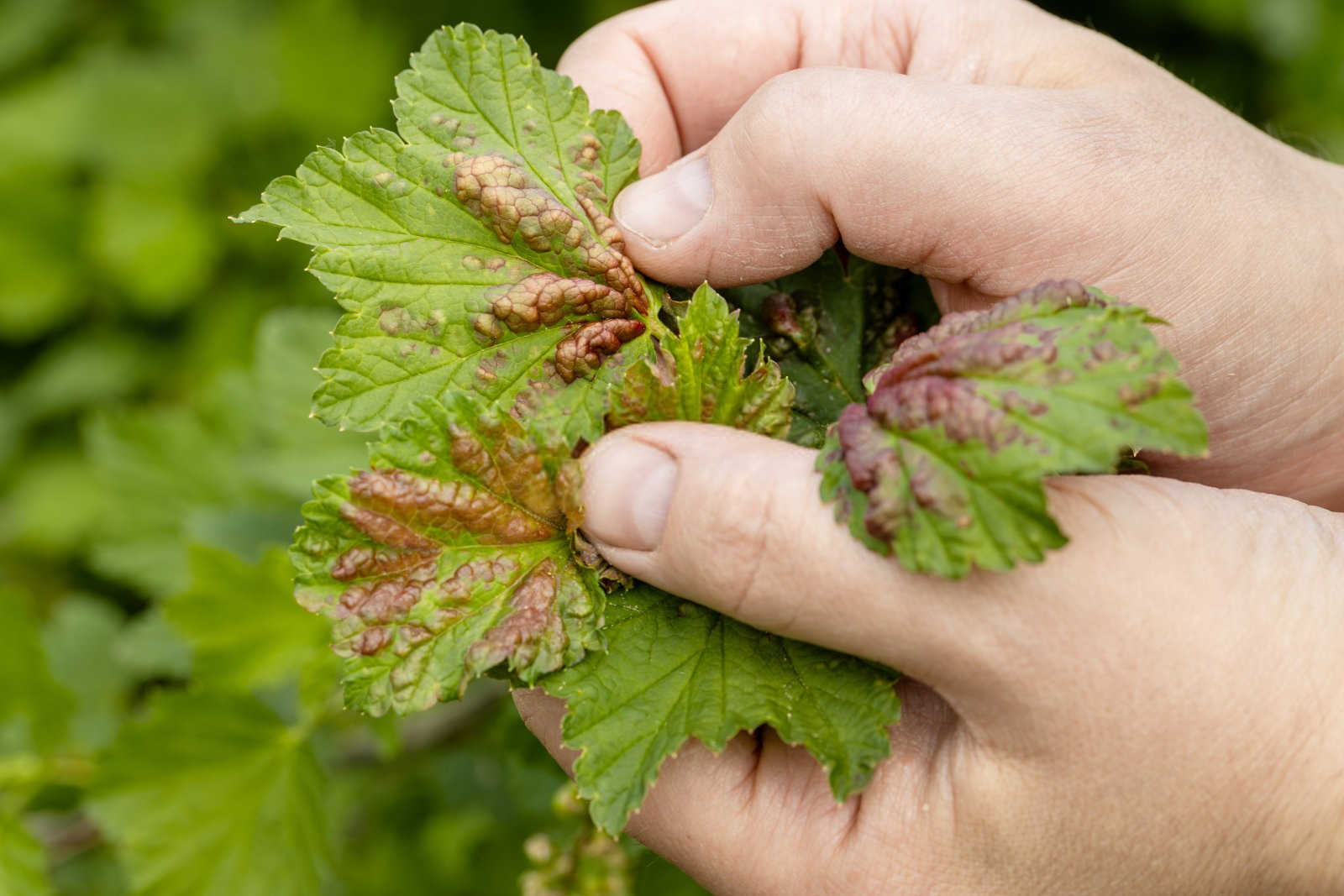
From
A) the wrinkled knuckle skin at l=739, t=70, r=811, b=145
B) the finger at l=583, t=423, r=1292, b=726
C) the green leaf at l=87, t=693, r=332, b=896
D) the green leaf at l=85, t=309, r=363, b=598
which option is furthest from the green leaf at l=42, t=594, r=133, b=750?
the wrinkled knuckle skin at l=739, t=70, r=811, b=145

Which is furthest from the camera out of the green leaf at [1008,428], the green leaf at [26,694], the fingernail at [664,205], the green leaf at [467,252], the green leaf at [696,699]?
the green leaf at [26,694]

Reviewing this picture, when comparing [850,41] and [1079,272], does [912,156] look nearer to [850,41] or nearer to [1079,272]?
[1079,272]

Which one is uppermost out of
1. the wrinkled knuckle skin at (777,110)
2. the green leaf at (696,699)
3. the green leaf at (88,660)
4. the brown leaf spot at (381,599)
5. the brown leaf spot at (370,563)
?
the wrinkled knuckle skin at (777,110)

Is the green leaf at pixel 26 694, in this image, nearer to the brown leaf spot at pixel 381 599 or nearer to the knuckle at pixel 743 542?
the brown leaf spot at pixel 381 599

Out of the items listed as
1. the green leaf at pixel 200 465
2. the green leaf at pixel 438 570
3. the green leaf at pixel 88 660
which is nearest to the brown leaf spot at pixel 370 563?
the green leaf at pixel 438 570

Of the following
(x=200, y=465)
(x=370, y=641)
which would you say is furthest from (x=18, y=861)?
(x=370, y=641)

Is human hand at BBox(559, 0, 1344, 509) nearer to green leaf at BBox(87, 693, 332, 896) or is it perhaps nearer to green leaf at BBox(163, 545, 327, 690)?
green leaf at BBox(163, 545, 327, 690)
